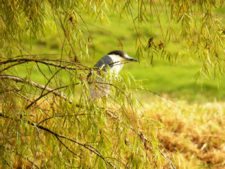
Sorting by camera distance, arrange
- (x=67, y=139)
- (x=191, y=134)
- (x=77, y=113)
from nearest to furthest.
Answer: (x=77, y=113) < (x=67, y=139) < (x=191, y=134)

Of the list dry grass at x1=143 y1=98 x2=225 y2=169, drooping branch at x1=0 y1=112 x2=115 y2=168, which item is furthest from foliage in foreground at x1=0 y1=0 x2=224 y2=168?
dry grass at x1=143 y1=98 x2=225 y2=169

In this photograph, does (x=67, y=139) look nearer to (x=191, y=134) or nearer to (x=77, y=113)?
(x=77, y=113)

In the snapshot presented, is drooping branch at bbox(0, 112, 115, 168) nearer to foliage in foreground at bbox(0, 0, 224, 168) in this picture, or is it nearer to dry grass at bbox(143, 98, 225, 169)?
foliage in foreground at bbox(0, 0, 224, 168)

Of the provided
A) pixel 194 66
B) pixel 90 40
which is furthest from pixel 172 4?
pixel 194 66

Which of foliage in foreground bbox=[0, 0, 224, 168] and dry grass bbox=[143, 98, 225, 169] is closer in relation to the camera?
foliage in foreground bbox=[0, 0, 224, 168]

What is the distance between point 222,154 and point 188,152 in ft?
1.12

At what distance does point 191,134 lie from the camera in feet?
27.6

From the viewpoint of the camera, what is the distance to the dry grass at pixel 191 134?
805 cm

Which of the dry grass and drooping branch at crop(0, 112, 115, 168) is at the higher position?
the dry grass

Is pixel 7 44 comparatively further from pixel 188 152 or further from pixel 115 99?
pixel 188 152

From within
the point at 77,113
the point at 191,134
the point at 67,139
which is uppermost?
the point at 191,134

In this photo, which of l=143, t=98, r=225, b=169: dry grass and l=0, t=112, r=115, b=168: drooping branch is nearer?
l=0, t=112, r=115, b=168: drooping branch

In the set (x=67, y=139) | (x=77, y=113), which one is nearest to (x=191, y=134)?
(x=67, y=139)

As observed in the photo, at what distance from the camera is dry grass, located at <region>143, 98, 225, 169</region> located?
317 inches
